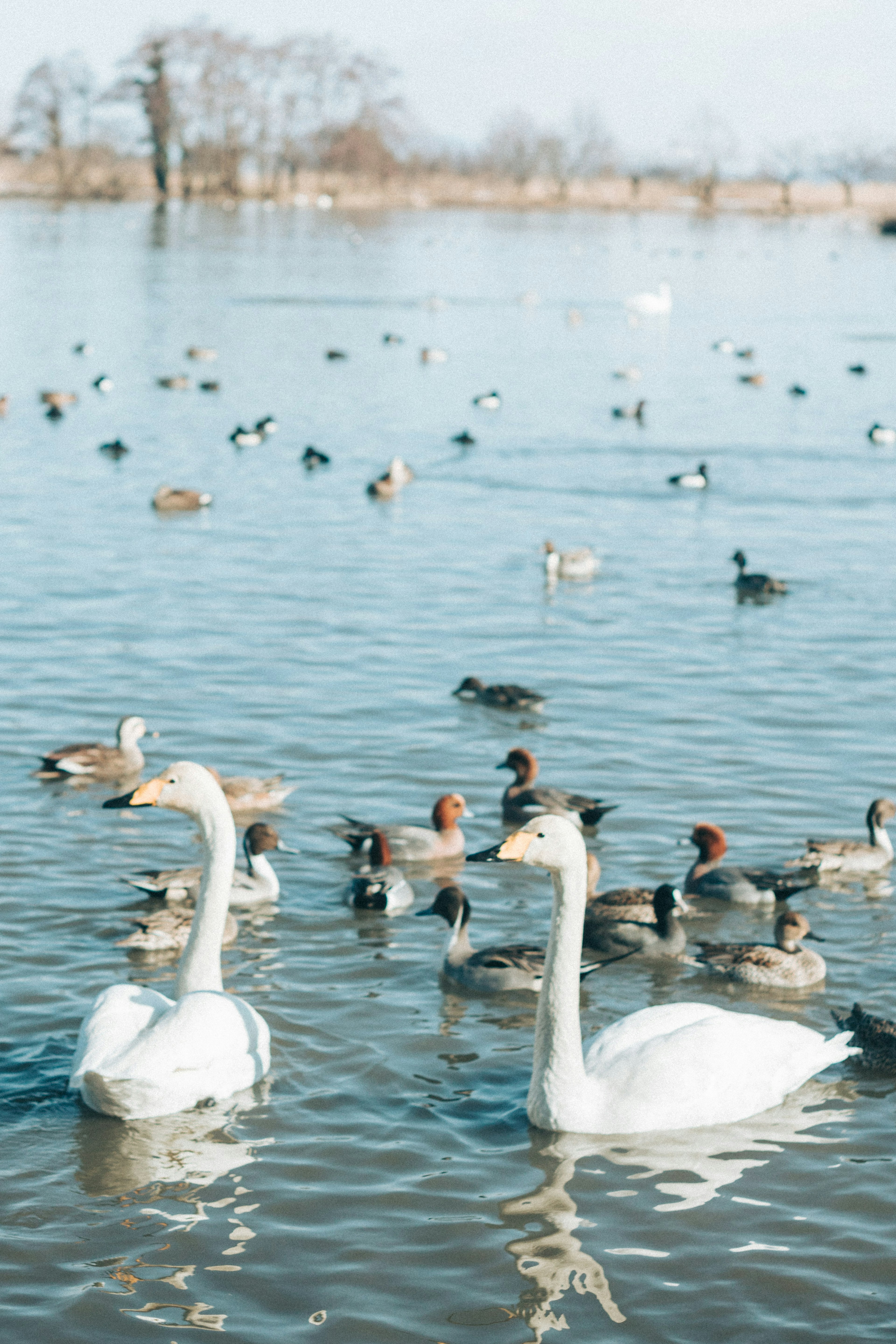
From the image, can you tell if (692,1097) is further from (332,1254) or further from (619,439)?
(619,439)

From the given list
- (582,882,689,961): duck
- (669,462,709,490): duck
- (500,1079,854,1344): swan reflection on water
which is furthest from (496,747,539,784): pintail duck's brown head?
(669,462,709,490): duck

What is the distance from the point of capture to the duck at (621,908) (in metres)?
10.8

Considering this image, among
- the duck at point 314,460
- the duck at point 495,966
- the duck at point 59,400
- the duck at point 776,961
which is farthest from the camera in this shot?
the duck at point 59,400

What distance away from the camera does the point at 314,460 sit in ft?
94.2

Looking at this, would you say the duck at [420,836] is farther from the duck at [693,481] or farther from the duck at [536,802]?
the duck at [693,481]

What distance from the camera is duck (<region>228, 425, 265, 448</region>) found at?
30469 millimetres

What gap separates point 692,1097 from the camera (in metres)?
8.23

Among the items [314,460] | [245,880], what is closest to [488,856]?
[245,880]

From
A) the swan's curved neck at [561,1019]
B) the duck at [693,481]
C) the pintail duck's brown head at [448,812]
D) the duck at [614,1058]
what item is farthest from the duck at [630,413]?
the swan's curved neck at [561,1019]

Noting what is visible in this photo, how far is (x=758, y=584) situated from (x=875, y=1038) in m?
11.8

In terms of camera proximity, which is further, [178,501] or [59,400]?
[59,400]

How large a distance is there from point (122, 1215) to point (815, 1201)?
312 centimetres

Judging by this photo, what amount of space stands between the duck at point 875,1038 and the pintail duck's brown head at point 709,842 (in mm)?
2565

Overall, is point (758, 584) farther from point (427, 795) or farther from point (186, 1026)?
point (186, 1026)
